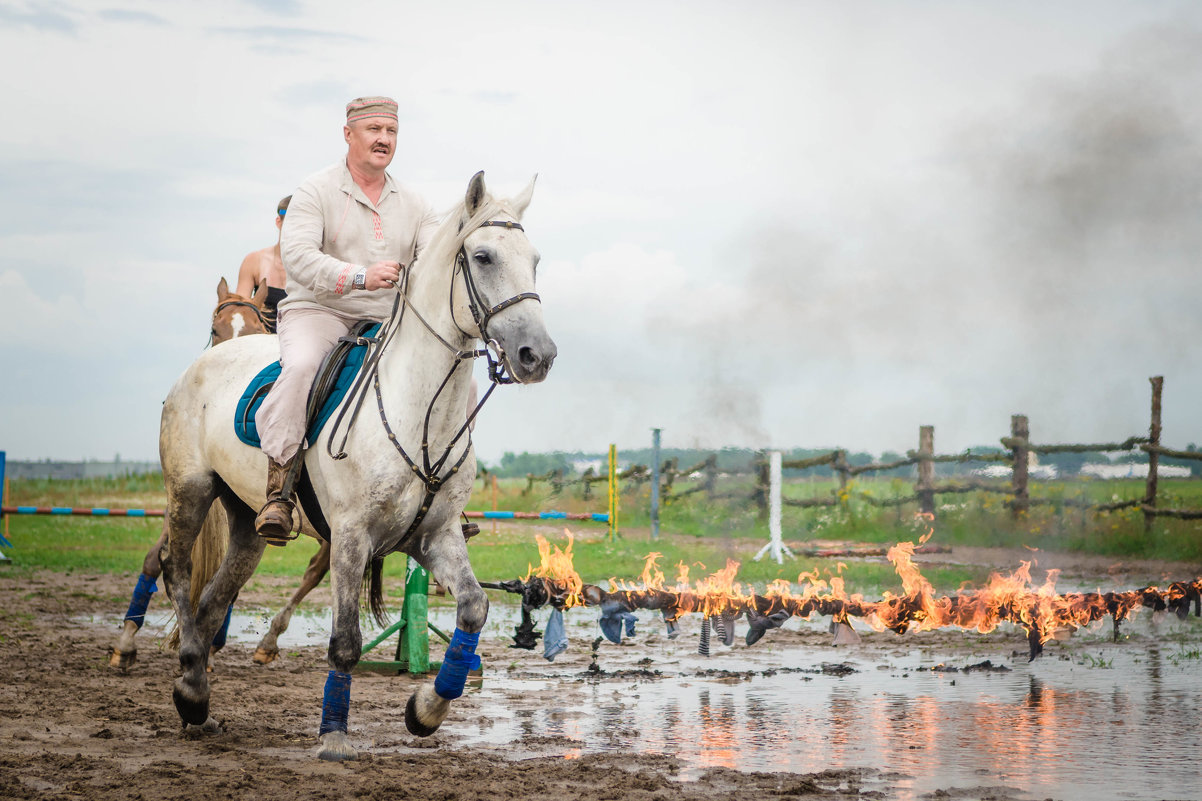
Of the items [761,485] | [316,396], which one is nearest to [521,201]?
[316,396]

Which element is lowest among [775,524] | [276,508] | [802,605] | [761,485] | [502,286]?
[802,605]

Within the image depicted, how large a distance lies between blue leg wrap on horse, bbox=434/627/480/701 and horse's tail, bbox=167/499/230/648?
8.17ft

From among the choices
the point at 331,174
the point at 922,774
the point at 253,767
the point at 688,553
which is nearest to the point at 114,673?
the point at 253,767

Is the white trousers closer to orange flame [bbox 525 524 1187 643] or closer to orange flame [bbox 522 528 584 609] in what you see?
orange flame [bbox 522 528 584 609]

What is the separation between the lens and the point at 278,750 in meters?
5.44

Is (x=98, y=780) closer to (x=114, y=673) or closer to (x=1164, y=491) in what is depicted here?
(x=114, y=673)

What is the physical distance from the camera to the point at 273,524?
5.26 metres

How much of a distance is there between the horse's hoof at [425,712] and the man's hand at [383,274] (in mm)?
1881

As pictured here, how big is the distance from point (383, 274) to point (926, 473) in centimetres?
1618

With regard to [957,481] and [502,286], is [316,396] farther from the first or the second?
[957,481]

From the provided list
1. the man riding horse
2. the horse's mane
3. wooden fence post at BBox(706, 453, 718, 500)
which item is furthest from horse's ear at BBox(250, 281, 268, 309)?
wooden fence post at BBox(706, 453, 718, 500)

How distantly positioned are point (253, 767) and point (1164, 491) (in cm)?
1610

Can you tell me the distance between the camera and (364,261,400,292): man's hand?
506cm

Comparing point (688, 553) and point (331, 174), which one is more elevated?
point (331, 174)
